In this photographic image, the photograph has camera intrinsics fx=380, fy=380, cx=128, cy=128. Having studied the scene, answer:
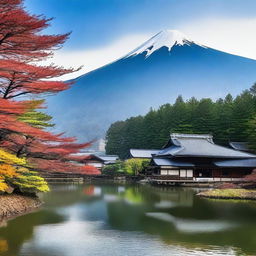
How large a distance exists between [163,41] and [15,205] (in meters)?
149

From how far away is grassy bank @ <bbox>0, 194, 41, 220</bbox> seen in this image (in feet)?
41.9

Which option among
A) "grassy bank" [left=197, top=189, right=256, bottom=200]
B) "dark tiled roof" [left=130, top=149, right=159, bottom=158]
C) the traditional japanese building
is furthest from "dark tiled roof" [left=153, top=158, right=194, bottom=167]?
"grassy bank" [left=197, top=189, right=256, bottom=200]

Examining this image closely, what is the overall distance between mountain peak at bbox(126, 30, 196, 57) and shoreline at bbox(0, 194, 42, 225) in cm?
13366

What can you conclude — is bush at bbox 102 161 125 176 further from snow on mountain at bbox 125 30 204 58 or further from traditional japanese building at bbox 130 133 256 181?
snow on mountain at bbox 125 30 204 58

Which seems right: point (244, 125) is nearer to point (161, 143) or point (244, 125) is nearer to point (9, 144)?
point (161, 143)

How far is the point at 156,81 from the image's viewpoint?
167 m

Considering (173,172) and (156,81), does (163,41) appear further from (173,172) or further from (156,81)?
(173,172)

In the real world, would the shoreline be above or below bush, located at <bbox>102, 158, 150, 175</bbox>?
below

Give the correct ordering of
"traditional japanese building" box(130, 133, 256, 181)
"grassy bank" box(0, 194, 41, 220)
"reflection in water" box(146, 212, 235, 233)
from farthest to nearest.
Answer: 1. "traditional japanese building" box(130, 133, 256, 181)
2. "grassy bank" box(0, 194, 41, 220)
3. "reflection in water" box(146, 212, 235, 233)

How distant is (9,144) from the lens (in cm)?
1507

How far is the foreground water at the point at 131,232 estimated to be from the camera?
840 centimetres

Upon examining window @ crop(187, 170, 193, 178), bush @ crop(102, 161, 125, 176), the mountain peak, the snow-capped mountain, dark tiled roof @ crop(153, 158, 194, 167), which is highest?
the mountain peak

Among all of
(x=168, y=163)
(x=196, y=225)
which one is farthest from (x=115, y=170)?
(x=196, y=225)

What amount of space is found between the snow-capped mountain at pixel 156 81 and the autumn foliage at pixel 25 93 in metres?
140
